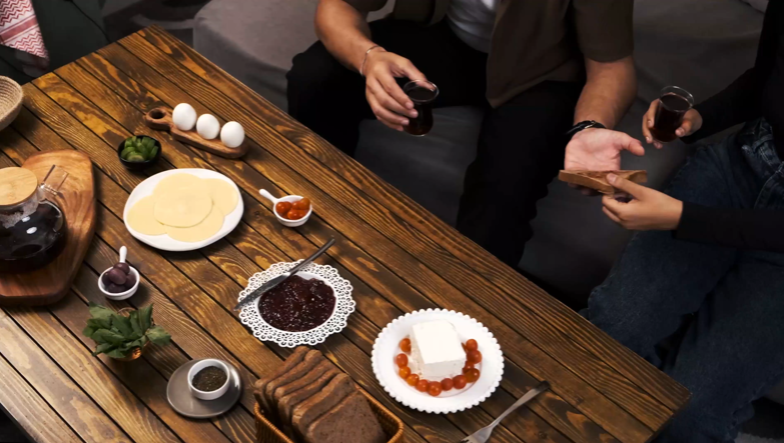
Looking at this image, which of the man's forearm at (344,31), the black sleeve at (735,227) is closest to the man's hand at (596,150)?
the black sleeve at (735,227)

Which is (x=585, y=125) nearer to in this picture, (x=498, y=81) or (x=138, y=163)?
(x=498, y=81)

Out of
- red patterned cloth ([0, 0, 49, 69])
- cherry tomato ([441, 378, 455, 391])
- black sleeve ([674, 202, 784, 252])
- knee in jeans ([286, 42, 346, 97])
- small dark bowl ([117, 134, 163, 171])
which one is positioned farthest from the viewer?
red patterned cloth ([0, 0, 49, 69])

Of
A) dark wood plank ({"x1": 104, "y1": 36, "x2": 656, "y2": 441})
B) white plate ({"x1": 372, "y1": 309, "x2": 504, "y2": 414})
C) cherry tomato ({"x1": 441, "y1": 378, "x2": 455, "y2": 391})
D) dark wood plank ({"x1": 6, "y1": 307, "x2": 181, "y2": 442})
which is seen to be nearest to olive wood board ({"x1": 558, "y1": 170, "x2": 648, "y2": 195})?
dark wood plank ({"x1": 104, "y1": 36, "x2": 656, "y2": 441})

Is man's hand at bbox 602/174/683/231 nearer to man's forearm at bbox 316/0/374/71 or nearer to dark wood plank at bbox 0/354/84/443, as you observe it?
man's forearm at bbox 316/0/374/71

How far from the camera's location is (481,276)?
1.61 metres

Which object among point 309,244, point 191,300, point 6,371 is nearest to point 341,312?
point 309,244

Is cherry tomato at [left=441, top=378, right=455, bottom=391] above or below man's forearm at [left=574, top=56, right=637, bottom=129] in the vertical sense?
below

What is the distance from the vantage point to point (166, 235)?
1.64 meters

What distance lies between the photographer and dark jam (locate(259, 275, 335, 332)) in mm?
1501

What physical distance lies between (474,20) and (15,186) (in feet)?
4.43

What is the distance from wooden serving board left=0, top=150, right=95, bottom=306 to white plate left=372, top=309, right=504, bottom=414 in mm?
663

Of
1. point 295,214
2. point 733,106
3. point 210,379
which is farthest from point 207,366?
point 733,106

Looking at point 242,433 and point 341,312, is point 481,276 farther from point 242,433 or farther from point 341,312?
point 242,433

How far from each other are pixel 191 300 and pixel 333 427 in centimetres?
51
